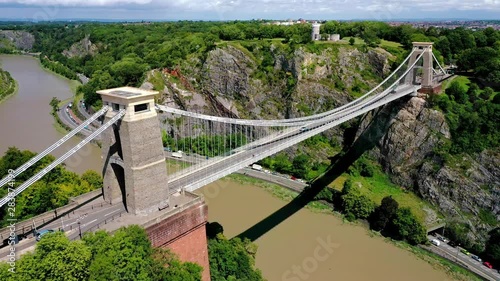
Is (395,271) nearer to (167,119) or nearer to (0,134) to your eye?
(167,119)

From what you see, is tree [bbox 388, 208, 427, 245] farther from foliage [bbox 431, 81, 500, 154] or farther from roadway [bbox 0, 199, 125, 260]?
roadway [bbox 0, 199, 125, 260]

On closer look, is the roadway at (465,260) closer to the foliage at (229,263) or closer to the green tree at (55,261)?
the foliage at (229,263)

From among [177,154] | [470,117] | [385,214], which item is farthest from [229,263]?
[470,117]

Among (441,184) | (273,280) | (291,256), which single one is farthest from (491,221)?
(273,280)

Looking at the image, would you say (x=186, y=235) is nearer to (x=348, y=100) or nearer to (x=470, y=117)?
(x=470, y=117)

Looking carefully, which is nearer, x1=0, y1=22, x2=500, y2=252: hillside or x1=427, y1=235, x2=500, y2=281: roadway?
x1=427, y1=235, x2=500, y2=281: roadway

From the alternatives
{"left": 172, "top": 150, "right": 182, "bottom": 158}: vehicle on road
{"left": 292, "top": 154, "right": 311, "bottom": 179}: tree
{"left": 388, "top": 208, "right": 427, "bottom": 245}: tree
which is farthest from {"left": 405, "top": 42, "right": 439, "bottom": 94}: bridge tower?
{"left": 172, "top": 150, "right": 182, "bottom": 158}: vehicle on road

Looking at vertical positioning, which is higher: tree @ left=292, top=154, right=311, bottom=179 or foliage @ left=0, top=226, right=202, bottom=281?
foliage @ left=0, top=226, right=202, bottom=281
